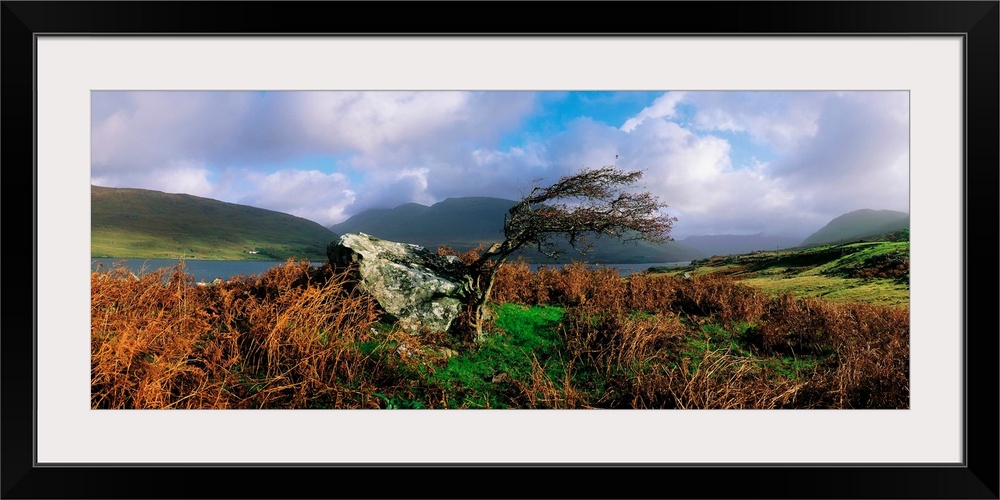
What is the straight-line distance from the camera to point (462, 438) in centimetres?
241

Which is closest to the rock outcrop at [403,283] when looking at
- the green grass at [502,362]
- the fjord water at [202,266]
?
the green grass at [502,362]

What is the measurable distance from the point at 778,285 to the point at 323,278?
7.89 metres

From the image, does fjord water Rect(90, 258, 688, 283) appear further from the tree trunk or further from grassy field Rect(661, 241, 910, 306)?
grassy field Rect(661, 241, 910, 306)

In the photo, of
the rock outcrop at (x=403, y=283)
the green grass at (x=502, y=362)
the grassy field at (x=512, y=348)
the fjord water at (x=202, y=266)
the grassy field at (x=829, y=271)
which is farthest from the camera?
the grassy field at (x=829, y=271)

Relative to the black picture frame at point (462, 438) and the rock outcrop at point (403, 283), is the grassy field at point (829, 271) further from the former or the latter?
the rock outcrop at point (403, 283)

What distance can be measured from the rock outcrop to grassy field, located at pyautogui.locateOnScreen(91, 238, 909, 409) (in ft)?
0.71

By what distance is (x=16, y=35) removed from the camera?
2.36 meters

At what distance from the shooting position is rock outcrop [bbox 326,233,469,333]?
4062 mm

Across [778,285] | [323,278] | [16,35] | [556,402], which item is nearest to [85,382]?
[323,278]

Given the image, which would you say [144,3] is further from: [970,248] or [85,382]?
[970,248]

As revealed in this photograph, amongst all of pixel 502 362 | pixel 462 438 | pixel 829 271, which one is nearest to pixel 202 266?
pixel 502 362

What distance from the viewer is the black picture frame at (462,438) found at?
2248 mm

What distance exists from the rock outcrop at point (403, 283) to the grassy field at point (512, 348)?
0.22m

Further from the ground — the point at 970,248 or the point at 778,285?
the point at 970,248
